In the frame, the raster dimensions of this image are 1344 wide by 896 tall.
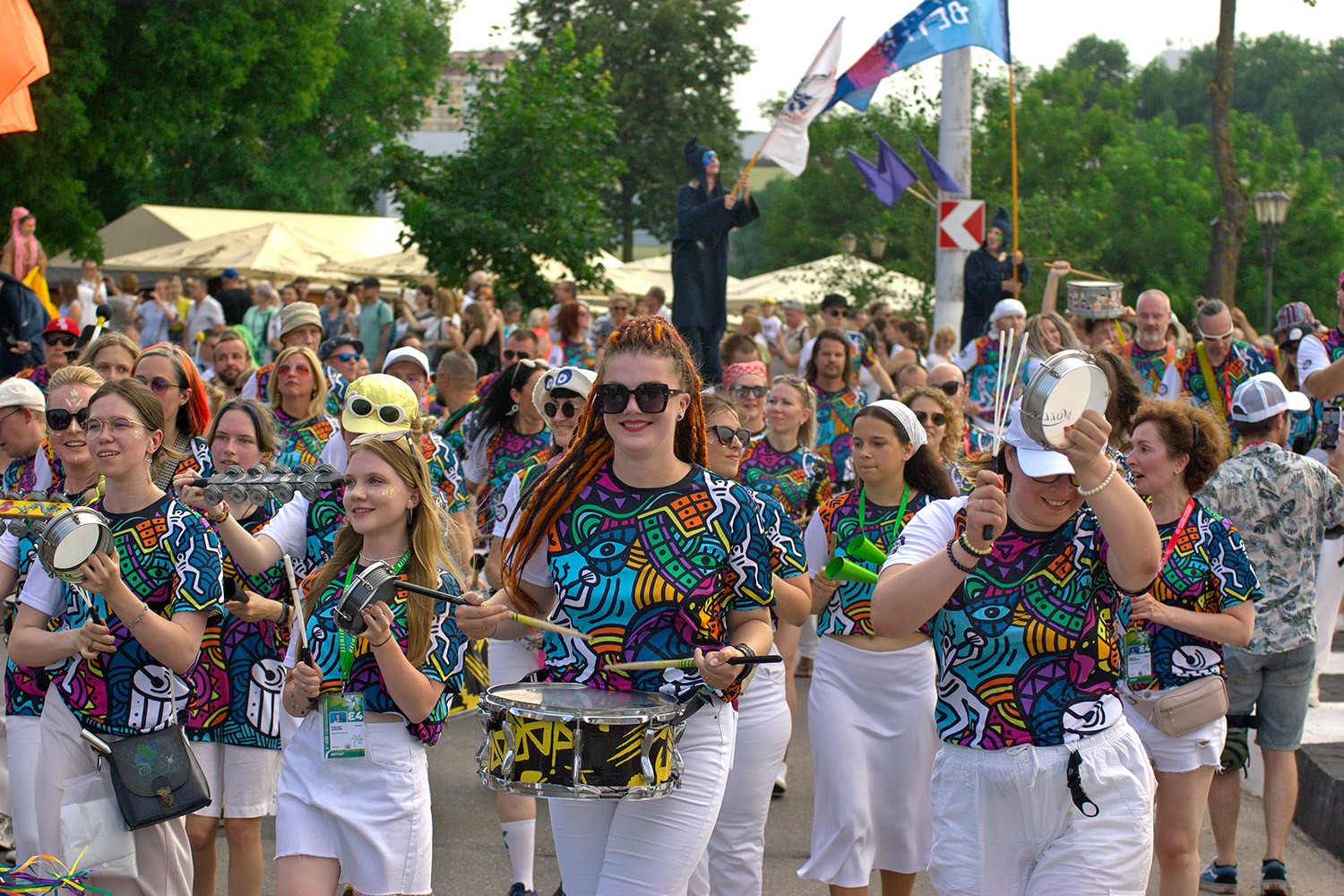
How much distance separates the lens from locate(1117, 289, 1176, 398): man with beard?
31.8ft

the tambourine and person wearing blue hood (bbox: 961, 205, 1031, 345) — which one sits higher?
person wearing blue hood (bbox: 961, 205, 1031, 345)

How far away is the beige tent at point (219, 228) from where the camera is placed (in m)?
28.0

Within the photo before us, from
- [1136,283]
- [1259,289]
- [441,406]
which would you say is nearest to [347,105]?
Result: [1136,283]

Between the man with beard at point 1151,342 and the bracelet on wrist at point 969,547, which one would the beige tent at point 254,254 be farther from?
the bracelet on wrist at point 969,547

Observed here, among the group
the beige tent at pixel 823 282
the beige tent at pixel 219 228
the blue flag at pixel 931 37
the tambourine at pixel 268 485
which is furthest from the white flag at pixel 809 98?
the beige tent at pixel 219 228

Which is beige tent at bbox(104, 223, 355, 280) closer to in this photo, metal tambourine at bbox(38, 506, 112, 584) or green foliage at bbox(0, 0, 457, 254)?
green foliage at bbox(0, 0, 457, 254)

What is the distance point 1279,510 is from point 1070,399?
11.1 feet

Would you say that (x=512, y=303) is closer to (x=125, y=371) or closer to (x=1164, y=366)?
(x=1164, y=366)

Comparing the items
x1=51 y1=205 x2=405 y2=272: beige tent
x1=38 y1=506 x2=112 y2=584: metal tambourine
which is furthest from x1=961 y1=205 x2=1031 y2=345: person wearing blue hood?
x1=51 y1=205 x2=405 y2=272: beige tent

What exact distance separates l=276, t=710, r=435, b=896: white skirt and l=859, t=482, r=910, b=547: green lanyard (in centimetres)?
206

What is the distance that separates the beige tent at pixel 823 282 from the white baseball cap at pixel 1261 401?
59.3 feet

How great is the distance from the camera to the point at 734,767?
4559mm

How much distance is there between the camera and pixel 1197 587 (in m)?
4.65

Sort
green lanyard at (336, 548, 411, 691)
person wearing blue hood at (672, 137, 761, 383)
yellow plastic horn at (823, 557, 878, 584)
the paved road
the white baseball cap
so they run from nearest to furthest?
yellow plastic horn at (823, 557, 878, 584)
green lanyard at (336, 548, 411, 691)
the paved road
the white baseball cap
person wearing blue hood at (672, 137, 761, 383)
